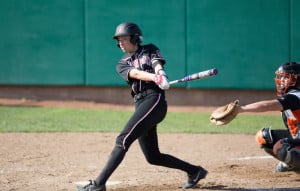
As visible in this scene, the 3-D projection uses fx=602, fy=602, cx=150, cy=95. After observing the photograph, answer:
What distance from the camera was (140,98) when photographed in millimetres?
5418

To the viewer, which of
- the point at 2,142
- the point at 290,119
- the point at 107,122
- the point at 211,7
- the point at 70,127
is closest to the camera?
the point at 290,119

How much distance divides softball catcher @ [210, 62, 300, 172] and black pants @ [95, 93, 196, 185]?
1.68 feet

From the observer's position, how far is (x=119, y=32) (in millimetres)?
5363

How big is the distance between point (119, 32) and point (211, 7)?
807 cm

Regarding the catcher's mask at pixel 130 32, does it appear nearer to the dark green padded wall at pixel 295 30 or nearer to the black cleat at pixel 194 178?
the black cleat at pixel 194 178

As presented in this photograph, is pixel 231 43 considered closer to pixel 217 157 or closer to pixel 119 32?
pixel 217 157

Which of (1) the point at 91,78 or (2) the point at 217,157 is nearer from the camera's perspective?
(2) the point at 217,157

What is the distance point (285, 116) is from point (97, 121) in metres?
5.67

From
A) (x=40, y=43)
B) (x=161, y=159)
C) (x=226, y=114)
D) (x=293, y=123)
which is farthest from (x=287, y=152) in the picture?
(x=40, y=43)

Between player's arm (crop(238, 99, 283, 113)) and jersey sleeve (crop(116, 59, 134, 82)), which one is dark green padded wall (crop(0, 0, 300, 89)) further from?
player's arm (crop(238, 99, 283, 113))

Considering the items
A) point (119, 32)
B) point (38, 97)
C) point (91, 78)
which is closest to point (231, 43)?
point (91, 78)

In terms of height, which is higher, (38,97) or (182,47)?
(182,47)

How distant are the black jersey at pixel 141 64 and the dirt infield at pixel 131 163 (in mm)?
1002

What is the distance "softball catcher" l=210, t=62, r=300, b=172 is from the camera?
5.13 metres
